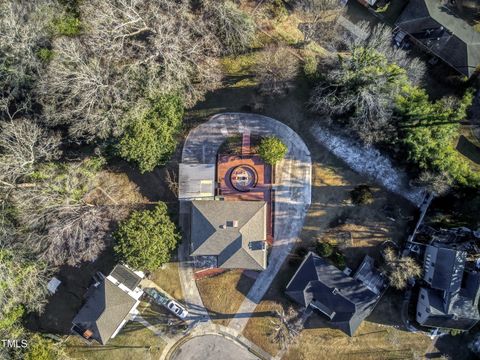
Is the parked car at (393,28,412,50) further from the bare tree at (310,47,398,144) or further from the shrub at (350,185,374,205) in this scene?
the shrub at (350,185,374,205)

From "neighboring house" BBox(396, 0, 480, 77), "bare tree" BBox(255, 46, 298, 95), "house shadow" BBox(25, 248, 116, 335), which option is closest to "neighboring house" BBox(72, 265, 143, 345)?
"house shadow" BBox(25, 248, 116, 335)

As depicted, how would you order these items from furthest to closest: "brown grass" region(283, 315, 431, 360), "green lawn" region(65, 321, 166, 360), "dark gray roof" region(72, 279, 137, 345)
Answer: "green lawn" region(65, 321, 166, 360)
"brown grass" region(283, 315, 431, 360)
"dark gray roof" region(72, 279, 137, 345)

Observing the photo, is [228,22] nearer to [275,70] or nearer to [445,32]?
[275,70]

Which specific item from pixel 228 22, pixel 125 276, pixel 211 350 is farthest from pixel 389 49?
pixel 211 350

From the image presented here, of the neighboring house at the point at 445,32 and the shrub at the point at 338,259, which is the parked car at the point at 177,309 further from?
the neighboring house at the point at 445,32

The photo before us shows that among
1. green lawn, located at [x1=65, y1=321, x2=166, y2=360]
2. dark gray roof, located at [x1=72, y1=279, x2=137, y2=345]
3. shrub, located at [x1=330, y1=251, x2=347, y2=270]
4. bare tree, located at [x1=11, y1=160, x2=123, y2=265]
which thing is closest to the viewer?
bare tree, located at [x1=11, y1=160, x2=123, y2=265]

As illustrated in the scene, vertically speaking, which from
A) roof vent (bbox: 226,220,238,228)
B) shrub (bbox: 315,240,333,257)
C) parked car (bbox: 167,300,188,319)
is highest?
roof vent (bbox: 226,220,238,228)

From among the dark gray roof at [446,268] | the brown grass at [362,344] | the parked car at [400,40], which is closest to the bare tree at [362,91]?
the parked car at [400,40]

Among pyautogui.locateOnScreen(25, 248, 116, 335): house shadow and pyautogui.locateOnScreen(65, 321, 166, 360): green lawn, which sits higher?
pyautogui.locateOnScreen(25, 248, 116, 335): house shadow
